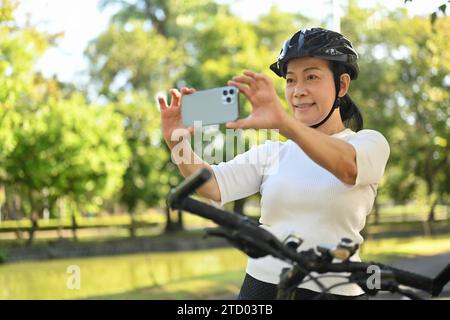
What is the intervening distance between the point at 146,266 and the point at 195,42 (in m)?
14.8

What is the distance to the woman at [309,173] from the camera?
182 centimetres

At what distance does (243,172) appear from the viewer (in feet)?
6.88

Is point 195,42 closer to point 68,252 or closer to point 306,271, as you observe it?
point 68,252

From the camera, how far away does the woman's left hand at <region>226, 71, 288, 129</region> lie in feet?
4.63

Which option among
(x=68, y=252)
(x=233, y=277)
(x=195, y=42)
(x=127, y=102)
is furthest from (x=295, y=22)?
(x=233, y=277)

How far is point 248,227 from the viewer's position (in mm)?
1393

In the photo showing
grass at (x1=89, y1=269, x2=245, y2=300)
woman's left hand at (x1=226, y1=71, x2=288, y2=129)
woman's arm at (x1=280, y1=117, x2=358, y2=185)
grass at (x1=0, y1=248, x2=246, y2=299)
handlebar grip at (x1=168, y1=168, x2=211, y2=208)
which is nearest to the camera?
handlebar grip at (x1=168, y1=168, x2=211, y2=208)

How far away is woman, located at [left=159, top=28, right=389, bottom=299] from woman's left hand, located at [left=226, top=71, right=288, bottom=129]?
1.05ft

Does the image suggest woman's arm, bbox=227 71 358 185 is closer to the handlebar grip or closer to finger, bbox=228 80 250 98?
finger, bbox=228 80 250 98

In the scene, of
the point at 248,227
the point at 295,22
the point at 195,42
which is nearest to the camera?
the point at 248,227

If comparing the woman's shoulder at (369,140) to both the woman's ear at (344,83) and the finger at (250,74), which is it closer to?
the woman's ear at (344,83)

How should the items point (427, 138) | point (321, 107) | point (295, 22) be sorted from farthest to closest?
point (295, 22) → point (427, 138) → point (321, 107)

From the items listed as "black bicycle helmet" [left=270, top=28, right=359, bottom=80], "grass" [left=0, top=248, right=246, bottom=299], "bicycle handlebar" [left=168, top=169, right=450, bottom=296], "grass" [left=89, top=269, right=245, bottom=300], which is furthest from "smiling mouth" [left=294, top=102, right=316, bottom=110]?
"grass" [left=0, top=248, right=246, bottom=299]
